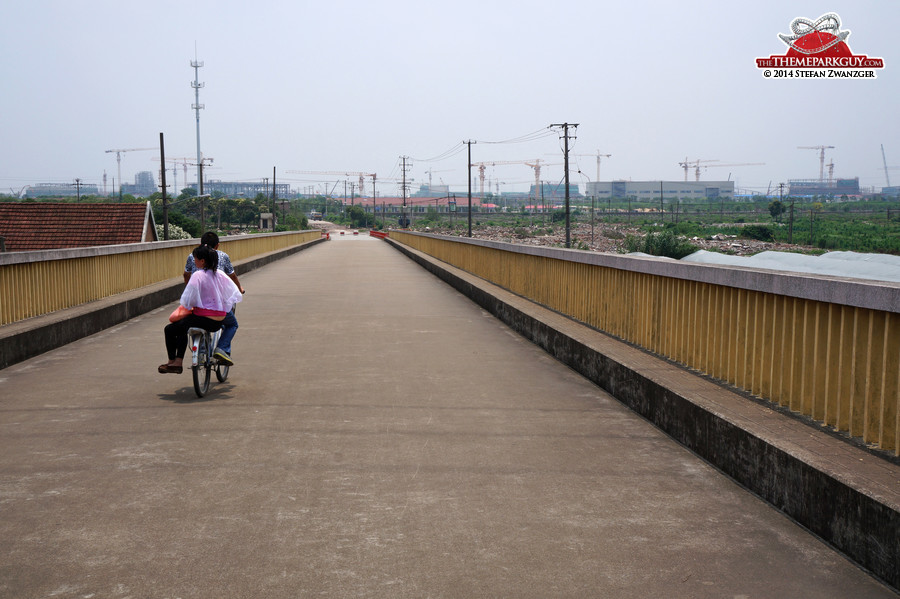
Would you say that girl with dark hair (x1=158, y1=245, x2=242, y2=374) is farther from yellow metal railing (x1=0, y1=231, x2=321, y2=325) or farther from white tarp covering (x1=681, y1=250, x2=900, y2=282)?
white tarp covering (x1=681, y1=250, x2=900, y2=282)

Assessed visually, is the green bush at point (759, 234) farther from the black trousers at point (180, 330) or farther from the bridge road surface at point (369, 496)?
the black trousers at point (180, 330)

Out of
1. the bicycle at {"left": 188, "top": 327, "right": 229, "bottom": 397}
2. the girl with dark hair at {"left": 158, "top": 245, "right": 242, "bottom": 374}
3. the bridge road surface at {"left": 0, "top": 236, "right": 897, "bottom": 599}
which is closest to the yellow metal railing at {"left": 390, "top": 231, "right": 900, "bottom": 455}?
the bridge road surface at {"left": 0, "top": 236, "right": 897, "bottom": 599}

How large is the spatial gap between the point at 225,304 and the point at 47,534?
4481 mm

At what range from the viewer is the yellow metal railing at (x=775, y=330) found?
16.1 feet

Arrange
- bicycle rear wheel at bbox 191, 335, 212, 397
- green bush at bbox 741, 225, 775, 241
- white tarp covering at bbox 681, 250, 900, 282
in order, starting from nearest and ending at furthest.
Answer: bicycle rear wheel at bbox 191, 335, 212, 397, white tarp covering at bbox 681, 250, 900, 282, green bush at bbox 741, 225, 775, 241

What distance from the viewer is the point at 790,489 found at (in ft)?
16.1

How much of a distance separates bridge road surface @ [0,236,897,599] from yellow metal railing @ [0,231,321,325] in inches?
78.7

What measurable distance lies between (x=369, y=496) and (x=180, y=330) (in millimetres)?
3984

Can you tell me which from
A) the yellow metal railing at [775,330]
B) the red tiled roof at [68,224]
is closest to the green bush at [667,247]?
the red tiled roof at [68,224]

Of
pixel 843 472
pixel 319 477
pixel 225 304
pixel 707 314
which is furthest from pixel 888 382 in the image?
pixel 225 304

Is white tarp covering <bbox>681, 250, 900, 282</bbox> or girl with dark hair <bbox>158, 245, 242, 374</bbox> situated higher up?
girl with dark hair <bbox>158, 245, 242, 374</bbox>

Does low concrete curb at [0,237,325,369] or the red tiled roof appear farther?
the red tiled roof

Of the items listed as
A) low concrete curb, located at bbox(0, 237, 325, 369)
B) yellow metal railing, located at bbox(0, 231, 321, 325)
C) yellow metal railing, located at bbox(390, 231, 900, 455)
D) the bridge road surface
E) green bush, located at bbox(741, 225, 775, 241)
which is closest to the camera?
the bridge road surface

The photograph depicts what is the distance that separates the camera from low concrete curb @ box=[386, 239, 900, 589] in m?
4.12
